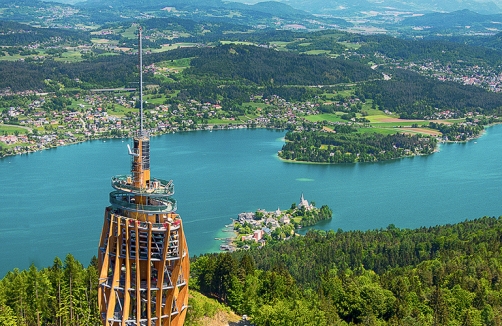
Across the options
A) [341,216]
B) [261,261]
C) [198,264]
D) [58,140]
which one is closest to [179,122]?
[58,140]

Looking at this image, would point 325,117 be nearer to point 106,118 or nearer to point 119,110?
point 119,110

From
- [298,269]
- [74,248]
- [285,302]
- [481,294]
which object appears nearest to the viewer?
[285,302]

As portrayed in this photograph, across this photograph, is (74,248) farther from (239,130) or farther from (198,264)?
(239,130)

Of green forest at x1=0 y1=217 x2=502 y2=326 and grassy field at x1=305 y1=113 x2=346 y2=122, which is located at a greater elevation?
green forest at x1=0 y1=217 x2=502 y2=326

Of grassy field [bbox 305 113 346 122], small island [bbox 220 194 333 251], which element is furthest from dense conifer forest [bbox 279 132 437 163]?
small island [bbox 220 194 333 251]

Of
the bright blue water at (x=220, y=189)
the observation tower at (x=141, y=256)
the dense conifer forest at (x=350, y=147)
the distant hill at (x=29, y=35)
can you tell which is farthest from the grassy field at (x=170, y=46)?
the observation tower at (x=141, y=256)

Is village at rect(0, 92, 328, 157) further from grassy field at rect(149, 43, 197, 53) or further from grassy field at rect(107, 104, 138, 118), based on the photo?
grassy field at rect(149, 43, 197, 53)
